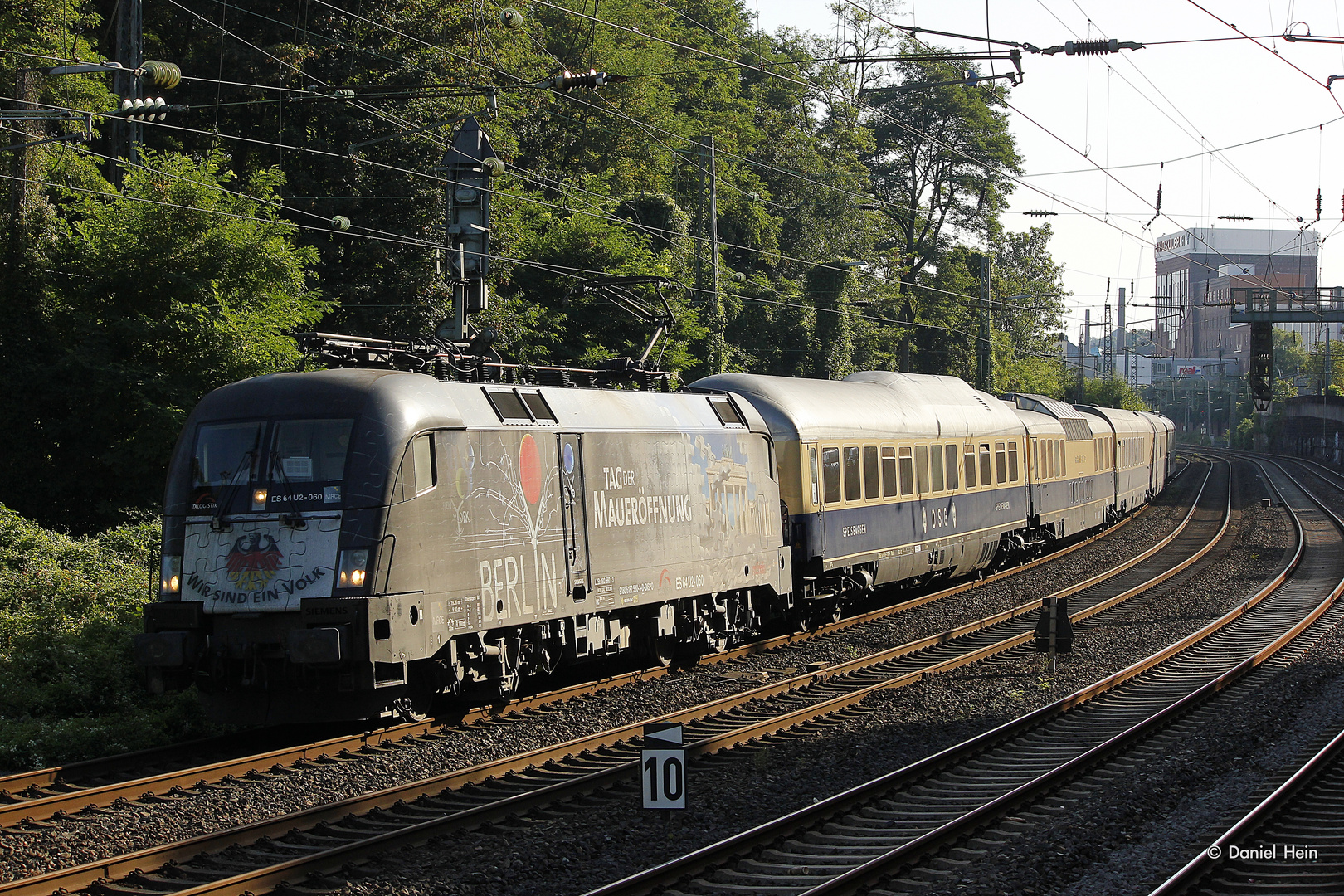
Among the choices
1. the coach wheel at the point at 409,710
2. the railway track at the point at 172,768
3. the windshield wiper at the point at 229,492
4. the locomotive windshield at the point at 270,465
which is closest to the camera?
the railway track at the point at 172,768

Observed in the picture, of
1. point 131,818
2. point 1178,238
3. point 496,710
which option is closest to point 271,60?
point 496,710

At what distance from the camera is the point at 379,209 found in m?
32.3

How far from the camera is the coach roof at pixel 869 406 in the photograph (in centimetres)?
1919

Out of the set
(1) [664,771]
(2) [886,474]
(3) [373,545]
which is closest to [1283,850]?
(1) [664,771]

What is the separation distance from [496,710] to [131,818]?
182 inches

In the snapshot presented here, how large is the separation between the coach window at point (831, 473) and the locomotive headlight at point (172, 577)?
10.5m

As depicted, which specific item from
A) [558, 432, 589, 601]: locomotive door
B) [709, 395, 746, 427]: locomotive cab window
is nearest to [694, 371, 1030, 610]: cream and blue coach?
[709, 395, 746, 427]: locomotive cab window

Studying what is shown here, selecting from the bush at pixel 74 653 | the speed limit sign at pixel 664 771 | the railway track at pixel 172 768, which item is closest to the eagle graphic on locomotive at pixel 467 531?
the railway track at pixel 172 768

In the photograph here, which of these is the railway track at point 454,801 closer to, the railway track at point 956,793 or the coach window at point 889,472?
the railway track at point 956,793

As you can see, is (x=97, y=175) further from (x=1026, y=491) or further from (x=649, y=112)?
(x=649, y=112)

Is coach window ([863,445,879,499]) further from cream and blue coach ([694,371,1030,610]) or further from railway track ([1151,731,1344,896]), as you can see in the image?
railway track ([1151,731,1344,896])

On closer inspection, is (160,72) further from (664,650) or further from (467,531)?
(664,650)

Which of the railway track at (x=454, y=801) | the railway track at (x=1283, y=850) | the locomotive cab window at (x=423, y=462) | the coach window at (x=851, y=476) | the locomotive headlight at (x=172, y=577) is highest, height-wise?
the locomotive cab window at (x=423, y=462)

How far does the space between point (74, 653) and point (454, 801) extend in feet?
20.7
